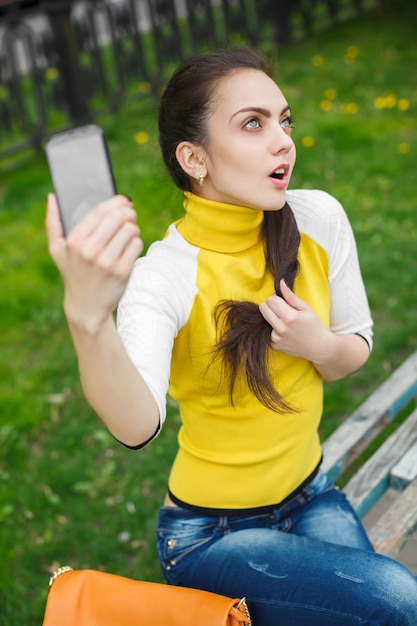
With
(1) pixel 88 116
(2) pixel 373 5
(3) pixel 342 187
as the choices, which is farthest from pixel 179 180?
(2) pixel 373 5

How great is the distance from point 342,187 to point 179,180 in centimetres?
379

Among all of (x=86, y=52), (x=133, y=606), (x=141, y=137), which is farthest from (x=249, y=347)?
(x=86, y=52)

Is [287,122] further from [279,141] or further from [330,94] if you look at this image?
[330,94]

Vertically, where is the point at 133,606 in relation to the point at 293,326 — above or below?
below

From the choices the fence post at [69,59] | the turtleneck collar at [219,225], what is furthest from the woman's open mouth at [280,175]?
the fence post at [69,59]

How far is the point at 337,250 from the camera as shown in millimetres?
2309

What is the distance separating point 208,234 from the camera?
215 centimetres

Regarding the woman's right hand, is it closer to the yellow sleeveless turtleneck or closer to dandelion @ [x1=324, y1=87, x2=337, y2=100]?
the yellow sleeveless turtleneck

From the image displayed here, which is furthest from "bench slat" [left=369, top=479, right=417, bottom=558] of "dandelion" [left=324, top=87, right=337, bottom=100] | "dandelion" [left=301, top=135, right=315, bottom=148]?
"dandelion" [left=324, top=87, right=337, bottom=100]

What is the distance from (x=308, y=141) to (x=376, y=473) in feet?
13.4

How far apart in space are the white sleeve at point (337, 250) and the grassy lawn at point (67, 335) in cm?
42

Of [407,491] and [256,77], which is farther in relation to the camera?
[407,491]

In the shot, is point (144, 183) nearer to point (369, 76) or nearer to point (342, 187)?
point (342, 187)

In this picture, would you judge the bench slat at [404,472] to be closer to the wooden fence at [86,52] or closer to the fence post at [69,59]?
the wooden fence at [86,52]
